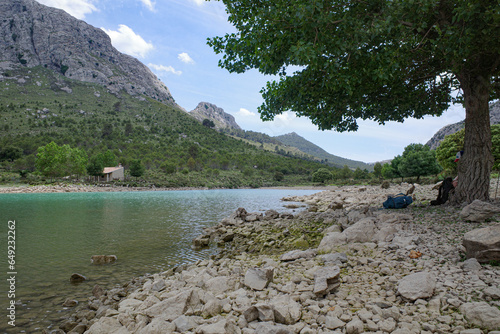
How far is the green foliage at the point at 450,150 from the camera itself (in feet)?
115

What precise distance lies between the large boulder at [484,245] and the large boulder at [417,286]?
1189 millimetres

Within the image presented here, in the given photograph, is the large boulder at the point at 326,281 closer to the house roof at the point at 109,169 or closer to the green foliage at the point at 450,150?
the green foliage at the point at 450,150

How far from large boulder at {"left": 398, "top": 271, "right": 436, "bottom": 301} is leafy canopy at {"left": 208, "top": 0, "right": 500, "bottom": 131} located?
5.40m

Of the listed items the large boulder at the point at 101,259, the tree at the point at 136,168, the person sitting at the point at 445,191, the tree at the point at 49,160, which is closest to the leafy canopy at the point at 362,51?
the person sitting at the point at 445,191

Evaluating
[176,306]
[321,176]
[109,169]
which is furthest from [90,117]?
[176,306]

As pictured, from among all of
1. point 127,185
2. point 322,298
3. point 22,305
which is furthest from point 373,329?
point 127,185

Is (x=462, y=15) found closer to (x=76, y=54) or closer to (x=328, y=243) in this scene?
(x=328, y=243)

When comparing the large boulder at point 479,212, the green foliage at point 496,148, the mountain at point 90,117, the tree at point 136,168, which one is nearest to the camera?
the large boulder at point 479,212

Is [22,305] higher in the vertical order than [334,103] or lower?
lower

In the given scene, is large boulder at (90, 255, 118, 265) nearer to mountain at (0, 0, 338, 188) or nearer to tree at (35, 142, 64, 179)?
tree at (35, 142, 64, 179)

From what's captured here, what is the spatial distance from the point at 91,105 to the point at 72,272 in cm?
14769

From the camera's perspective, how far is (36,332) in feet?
16.6

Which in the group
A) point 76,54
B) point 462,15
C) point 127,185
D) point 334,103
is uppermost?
point 76,54

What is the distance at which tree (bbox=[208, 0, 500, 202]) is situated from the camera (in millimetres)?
7254
